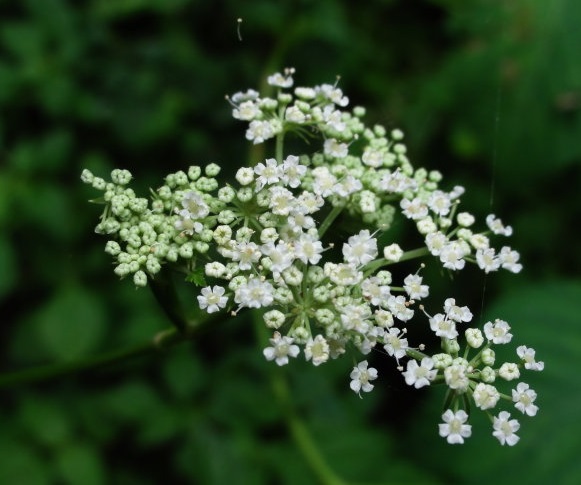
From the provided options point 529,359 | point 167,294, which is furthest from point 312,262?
point 529,359

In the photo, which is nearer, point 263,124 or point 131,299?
point 263,124

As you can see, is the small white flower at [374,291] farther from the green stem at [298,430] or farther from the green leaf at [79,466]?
the green leaf at [79,466]

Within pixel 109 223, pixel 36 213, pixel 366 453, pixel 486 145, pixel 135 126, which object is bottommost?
pixel 109 223

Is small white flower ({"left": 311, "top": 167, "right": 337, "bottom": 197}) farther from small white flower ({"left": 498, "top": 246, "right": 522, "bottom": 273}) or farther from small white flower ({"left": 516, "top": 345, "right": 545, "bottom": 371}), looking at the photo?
small white flower ({"left": 516, "top": 345, "right": 545, "bottom": 371})

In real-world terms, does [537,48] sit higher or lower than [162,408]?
higher

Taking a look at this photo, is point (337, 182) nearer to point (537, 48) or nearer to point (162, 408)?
point (162, 408)

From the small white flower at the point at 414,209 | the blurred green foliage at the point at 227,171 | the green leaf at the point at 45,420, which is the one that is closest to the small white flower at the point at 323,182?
the small white flower at the point at 414,209

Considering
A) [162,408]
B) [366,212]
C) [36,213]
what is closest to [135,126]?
[36,213]
